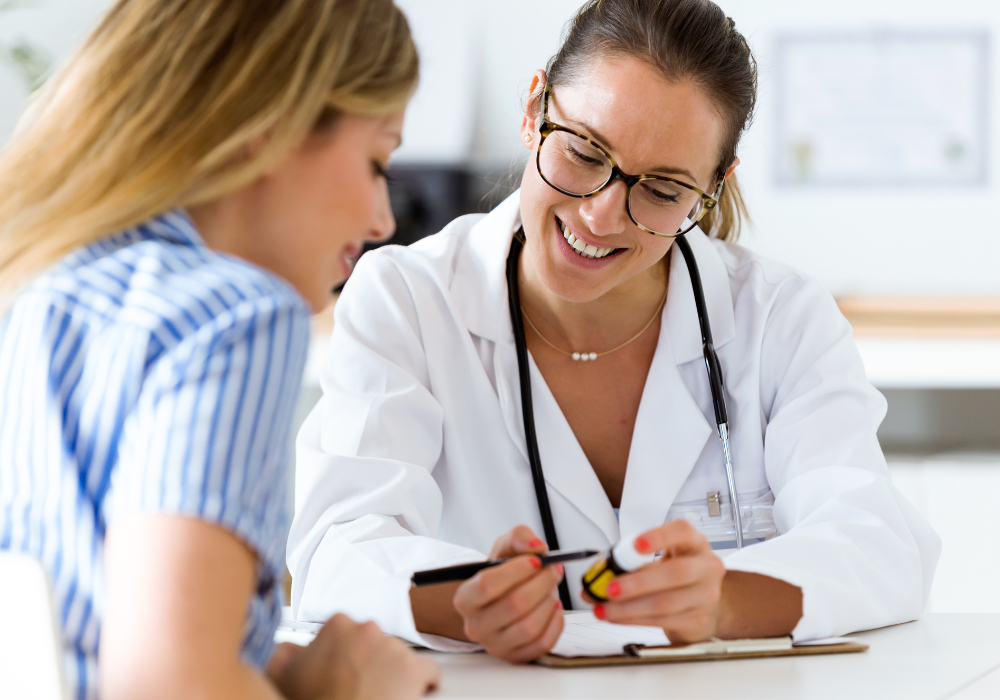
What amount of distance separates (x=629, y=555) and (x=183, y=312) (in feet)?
1.57

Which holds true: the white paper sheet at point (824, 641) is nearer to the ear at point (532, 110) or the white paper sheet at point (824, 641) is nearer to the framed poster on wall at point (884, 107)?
the ear at point (532, 110)

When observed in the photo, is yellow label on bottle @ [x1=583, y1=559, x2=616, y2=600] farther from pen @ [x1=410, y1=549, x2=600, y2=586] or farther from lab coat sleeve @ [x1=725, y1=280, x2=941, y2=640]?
lab coat sleeve @ [x1=725, y1=280, x2=941, y2=640]

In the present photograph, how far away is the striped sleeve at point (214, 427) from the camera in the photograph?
57 centimetres

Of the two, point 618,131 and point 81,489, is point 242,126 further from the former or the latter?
point 618,131

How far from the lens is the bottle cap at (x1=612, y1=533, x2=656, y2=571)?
35.2 inches

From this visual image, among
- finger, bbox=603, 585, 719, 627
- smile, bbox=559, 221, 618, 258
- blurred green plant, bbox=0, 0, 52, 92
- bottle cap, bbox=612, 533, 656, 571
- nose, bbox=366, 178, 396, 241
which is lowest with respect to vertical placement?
finger, bbox=603, 585, 719, 627

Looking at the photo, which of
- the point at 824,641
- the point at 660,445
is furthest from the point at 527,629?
the point at 660,445

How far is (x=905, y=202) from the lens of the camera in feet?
11.7

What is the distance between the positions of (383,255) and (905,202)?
2649mm

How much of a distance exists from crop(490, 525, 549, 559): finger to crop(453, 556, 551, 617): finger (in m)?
0.04

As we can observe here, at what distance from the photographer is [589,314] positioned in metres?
1.62

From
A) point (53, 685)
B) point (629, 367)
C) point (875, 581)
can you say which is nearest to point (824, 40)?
point (629, 367)

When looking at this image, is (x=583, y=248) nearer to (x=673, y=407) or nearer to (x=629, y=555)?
(x=673, y=407)

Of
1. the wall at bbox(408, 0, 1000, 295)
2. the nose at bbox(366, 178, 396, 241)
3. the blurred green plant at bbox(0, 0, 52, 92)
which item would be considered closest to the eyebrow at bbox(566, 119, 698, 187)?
the nose at bbox(366, 178, 396, 241)
